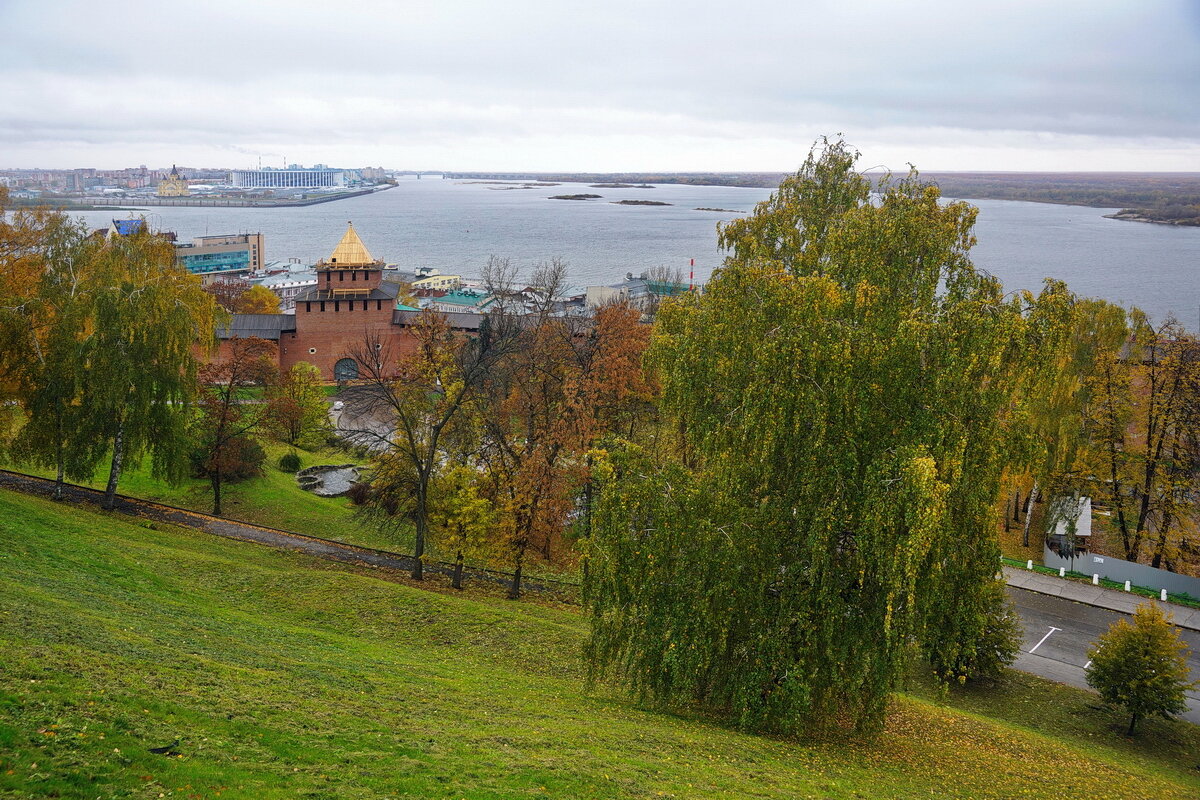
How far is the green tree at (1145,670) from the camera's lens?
54.1 ft

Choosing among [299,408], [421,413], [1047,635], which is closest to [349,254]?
[299,408]

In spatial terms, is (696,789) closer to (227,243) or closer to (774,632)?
(774,632)

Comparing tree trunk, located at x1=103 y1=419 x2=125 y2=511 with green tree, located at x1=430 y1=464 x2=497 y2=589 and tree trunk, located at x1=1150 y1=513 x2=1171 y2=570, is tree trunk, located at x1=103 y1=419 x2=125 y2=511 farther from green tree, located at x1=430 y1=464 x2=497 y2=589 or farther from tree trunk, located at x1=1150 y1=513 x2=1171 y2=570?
tree trunk, located at x1=1150 y1=513 x2=1171 y2=570

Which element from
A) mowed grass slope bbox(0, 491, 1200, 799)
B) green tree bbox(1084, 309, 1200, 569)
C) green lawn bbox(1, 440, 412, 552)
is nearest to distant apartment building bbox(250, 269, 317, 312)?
green lawn bbox(1, 440, 412, 552)

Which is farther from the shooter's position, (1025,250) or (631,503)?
(1025,250)

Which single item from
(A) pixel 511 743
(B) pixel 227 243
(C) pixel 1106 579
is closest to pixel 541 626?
(A) pixel 511 743

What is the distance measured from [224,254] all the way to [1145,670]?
403 feet

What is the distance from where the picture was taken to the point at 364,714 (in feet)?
33.8

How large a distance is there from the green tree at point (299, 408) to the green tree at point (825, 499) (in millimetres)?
22550

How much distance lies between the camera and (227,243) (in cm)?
12181

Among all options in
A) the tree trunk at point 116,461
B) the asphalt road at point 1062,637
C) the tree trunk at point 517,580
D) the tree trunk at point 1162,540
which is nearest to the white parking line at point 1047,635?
the asphalt road at point 1062,637

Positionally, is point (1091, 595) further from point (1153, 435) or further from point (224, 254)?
point (224, 254)

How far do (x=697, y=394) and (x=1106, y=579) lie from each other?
19.9 meters

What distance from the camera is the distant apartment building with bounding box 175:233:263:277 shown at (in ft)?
376
